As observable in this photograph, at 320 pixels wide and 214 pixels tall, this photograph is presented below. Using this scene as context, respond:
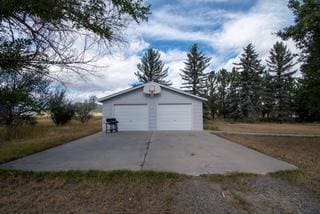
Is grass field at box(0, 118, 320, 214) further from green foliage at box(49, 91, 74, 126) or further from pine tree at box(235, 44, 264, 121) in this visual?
pine tree at box(235, 44, 264, 121)

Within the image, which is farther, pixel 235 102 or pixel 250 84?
pixel 235 102

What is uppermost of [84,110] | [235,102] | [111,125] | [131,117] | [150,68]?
[150,68]

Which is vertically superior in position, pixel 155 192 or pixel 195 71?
pixel 195 71

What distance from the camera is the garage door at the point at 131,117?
17.0 metres

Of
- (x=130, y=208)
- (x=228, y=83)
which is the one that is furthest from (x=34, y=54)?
(x=228, y=83)

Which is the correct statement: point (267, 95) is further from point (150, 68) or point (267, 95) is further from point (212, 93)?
point (150, 68)

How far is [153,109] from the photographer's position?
17094 millimetres

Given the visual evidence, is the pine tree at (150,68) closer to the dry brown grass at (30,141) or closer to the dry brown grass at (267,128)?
the dry brown grass at (267,128)

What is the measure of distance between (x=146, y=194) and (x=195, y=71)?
34825 mm

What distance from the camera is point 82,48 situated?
186 inches

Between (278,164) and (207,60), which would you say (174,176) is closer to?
(278,164)

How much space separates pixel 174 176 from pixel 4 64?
143 inches

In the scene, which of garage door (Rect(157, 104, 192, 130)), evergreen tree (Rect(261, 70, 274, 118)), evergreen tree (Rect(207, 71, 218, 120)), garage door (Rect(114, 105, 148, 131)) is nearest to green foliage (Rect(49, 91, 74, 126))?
garage door (Rect(114, 105, 148, 131))

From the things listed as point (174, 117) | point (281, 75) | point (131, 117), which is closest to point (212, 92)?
point (281, 75)
